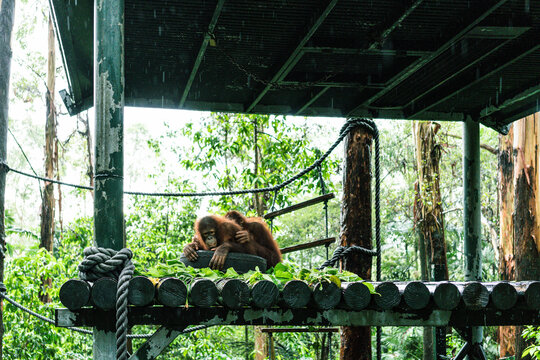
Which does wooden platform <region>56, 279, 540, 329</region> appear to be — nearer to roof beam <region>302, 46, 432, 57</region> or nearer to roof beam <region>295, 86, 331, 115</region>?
roof beam <region>302, 46, 432, 57</region>

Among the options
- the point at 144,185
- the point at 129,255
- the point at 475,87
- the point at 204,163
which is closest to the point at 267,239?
the point at 129,255

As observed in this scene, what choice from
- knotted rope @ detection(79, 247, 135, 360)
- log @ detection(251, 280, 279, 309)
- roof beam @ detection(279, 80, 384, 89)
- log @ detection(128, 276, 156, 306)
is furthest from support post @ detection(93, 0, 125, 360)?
roof beam @ detection(279, 80, 384, 89)

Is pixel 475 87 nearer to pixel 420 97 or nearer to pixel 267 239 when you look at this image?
pixel 420 97

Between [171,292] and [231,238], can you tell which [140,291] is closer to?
[171,292]

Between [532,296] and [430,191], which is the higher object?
[430,191]

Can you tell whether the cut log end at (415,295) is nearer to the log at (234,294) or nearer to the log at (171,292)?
the log at (234,294)

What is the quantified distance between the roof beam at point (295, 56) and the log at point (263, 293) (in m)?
1.43

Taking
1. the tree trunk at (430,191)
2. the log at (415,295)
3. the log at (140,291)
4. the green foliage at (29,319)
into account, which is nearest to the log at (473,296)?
the log at (415,295)

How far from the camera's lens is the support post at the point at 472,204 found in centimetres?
427

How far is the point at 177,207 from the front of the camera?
30.2 feet

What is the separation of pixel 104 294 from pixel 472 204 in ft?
10.1

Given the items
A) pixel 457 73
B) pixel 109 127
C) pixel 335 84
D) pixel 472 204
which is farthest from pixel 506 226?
pixel 109 127

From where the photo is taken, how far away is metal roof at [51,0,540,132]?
3.07 meters

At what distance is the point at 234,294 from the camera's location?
2252mm
